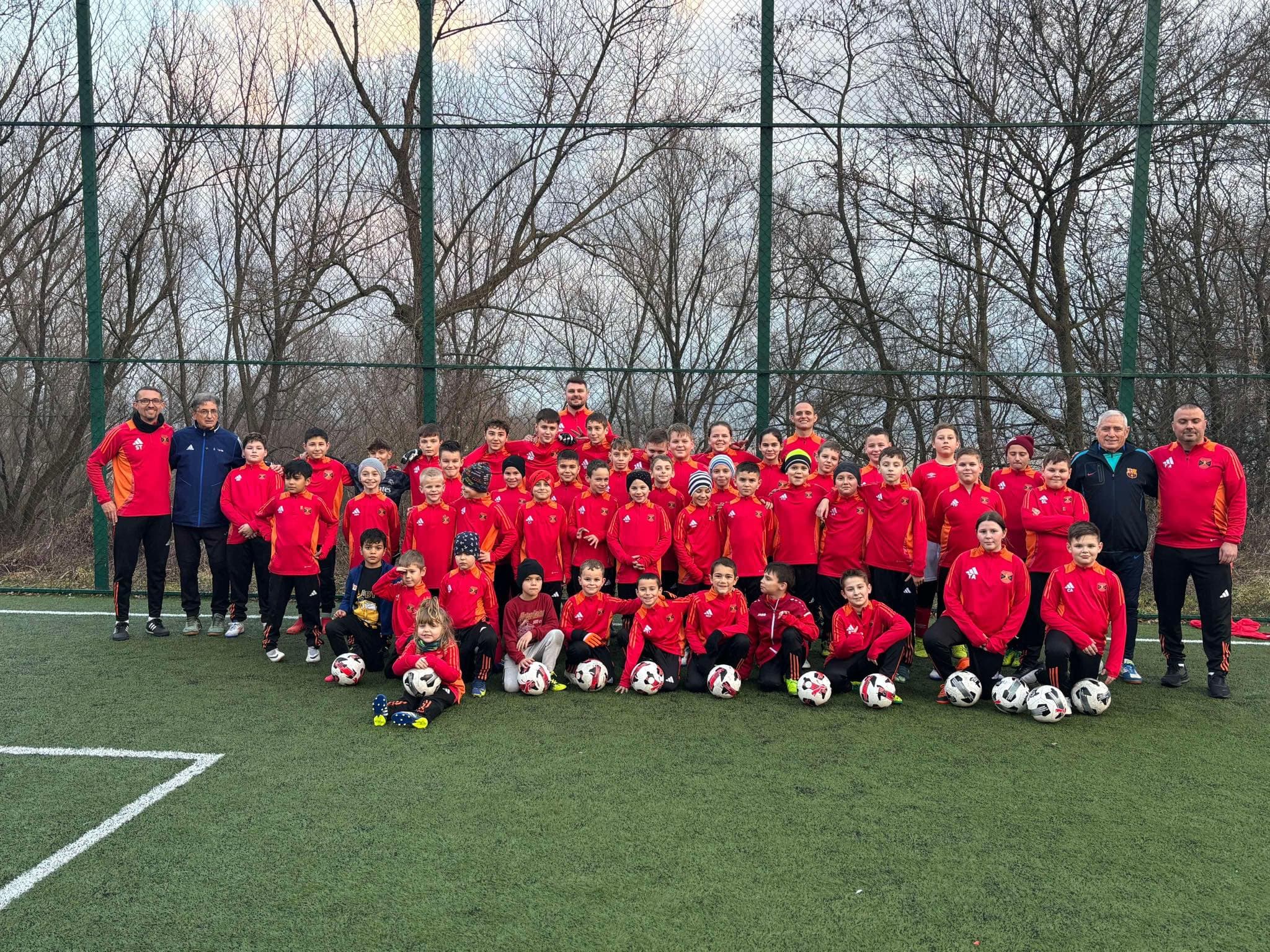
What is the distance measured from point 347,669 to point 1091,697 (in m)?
4.66

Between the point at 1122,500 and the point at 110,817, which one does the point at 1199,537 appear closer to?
the point at 1122,500

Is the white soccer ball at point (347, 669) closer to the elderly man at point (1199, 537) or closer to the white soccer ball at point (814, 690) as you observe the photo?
the white soccer ball at point (814, 690)

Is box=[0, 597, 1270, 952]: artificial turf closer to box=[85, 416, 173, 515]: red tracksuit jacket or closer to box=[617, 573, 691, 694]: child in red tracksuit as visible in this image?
box=[617, 573, 691, 694]: child in red tracksuit

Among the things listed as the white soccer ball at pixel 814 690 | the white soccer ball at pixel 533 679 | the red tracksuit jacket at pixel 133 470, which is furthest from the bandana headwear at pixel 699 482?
the red tracksuit jacket at pixel 133 470

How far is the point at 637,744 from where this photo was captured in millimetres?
4660

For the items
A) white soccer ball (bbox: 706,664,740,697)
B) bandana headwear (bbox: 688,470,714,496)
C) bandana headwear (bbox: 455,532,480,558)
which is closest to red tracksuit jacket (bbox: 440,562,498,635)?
bandana headwear (bbox: 455,532,480,558)

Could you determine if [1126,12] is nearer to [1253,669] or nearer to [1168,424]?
[1168,424]

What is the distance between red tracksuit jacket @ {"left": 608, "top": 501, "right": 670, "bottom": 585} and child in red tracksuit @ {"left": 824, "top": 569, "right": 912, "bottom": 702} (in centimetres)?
136

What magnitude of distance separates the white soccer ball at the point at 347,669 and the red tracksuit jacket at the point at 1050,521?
186 inches

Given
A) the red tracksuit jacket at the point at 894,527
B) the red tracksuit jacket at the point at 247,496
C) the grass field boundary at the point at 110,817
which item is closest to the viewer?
the grass field boundary at the point at 110,817

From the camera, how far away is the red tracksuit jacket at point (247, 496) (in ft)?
22.4

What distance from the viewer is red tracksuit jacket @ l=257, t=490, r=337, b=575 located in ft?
21.3

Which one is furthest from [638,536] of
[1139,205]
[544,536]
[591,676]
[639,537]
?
[1139,205]

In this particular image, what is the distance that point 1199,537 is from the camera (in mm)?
5930
